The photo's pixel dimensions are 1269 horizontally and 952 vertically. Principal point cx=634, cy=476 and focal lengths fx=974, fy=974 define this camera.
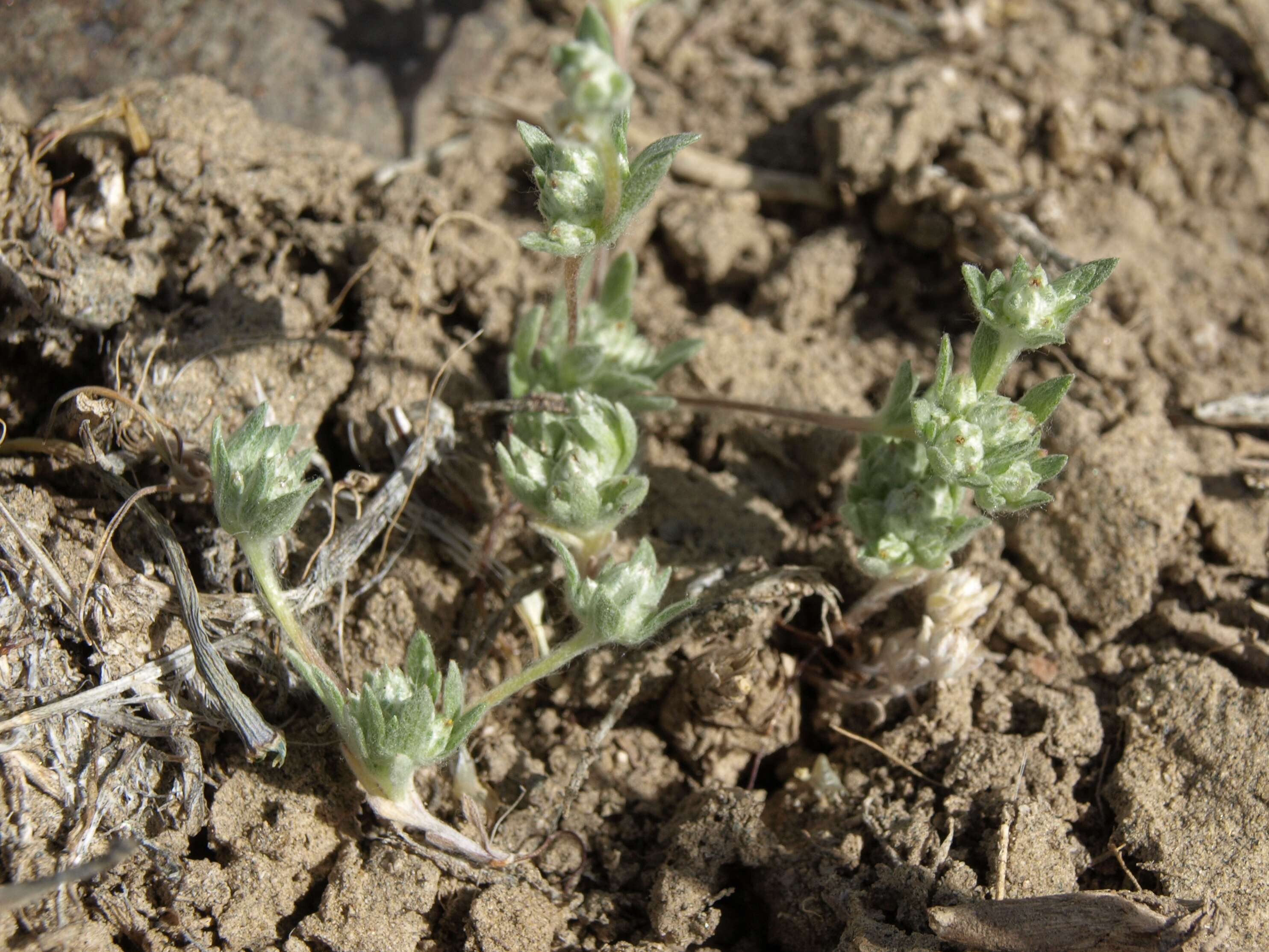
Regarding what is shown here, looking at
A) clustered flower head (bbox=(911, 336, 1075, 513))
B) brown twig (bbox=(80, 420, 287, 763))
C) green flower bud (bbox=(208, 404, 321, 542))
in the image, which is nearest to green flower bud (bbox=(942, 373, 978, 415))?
clustered flower head (bbox=(911, 336, 1075, 513))

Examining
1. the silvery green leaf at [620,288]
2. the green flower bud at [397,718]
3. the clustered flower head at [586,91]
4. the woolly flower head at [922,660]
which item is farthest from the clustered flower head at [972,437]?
the green flower bud at [397,718]

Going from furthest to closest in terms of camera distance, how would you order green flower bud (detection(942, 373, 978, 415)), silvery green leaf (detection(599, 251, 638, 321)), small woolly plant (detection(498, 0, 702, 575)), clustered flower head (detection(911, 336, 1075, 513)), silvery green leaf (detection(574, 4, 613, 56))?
silvery green leaf (detection(599, 251, 638, 321)) < silvery green leaf (detection(574, 4, 613, 56)) < green flower bud (detection(942, 373, 978, 415)) < clustered flower head (detection(911, 336, 1075, 513)) < small woolly plant (detection(498, 0, 702, 575))

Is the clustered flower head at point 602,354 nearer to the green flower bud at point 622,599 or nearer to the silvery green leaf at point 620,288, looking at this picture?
the silvery green leaf at point 620,288

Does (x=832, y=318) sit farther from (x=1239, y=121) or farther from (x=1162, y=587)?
(x=1239, y=121)

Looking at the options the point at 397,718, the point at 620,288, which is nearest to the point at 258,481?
the point at 397,718

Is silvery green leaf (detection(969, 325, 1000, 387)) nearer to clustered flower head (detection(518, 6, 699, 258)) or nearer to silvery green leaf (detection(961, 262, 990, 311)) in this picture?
silvery green leaf (detection(961, 262, 990, 311))

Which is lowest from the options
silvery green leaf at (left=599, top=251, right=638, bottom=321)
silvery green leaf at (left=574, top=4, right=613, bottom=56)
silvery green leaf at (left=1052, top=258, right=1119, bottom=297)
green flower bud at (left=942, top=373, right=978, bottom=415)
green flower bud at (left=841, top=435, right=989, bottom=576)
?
green flower bud at (left=841, top=435, right=989, bottom=576)
